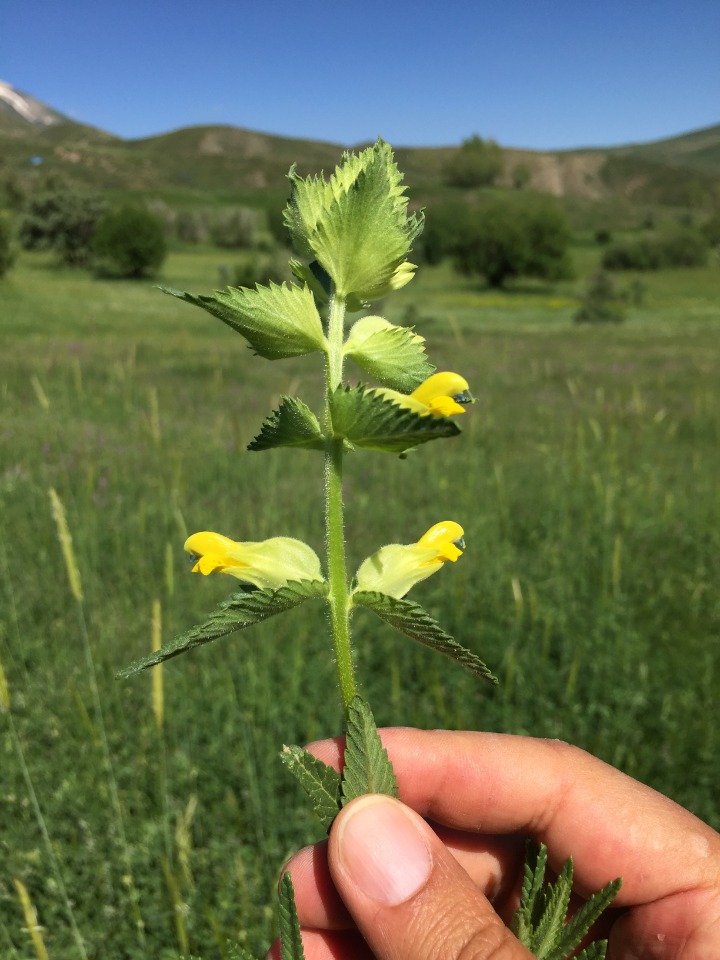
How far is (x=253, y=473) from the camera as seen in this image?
6.28 m

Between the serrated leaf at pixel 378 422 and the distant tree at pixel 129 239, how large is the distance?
3811cm

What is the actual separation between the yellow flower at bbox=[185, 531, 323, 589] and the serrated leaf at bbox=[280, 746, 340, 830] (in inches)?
8.3

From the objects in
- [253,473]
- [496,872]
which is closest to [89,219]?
[253,473]

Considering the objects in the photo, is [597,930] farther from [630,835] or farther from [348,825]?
[348,825]

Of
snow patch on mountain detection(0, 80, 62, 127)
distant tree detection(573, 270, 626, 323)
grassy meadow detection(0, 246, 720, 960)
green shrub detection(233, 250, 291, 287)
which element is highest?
snow patch on mountain detection(0, 80, 62, 127)

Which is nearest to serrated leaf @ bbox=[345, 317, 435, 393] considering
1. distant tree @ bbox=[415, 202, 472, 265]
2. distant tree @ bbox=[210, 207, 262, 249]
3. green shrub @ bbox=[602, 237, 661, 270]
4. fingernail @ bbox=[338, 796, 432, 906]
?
fingernail @ bbox=[338, 796, 432, 906]

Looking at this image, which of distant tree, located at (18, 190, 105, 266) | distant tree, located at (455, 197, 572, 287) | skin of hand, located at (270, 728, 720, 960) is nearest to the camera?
skin of hand, located at (270, 728, 720, 960)

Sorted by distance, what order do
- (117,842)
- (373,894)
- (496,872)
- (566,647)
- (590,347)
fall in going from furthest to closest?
1. (590,347)
2. (566,647)
3. (117,842)
4. (496,872)
5. (373,894)

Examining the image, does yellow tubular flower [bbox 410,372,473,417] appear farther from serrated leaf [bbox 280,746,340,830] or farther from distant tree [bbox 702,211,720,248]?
distant tree [bbox 702,211,720,248]

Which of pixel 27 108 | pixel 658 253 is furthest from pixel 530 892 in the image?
pixel 27 108

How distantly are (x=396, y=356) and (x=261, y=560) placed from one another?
32cm

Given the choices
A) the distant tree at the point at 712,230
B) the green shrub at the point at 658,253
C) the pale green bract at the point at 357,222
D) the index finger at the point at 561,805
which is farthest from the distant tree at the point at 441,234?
the pale green bract at the point at 357,222

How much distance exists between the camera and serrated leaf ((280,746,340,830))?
0.86 m

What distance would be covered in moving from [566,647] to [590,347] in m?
16.6
